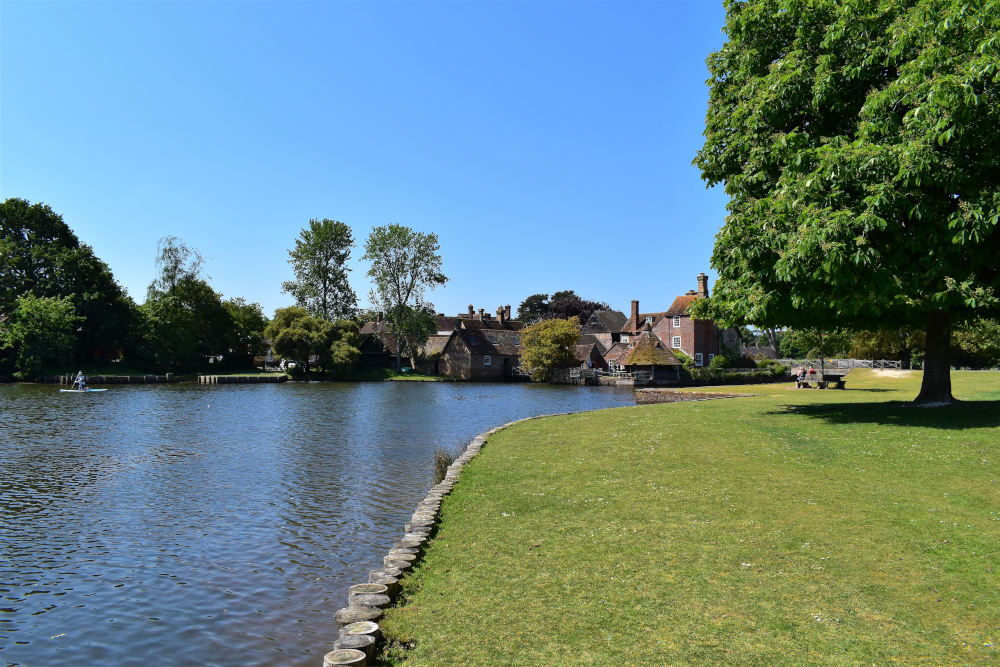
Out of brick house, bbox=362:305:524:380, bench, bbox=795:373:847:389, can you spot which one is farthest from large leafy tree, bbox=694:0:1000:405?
brick house, bbox=362:305:524:380

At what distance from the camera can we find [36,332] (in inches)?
2628

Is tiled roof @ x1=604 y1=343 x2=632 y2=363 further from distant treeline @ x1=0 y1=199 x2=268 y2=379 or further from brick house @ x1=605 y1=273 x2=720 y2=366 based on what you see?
distant treeline @ x1=0 y1=199 x2=268 y2=379

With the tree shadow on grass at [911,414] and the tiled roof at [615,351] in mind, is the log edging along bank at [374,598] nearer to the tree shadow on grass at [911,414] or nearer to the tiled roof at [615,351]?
the tree shadow on grass at [911,414]

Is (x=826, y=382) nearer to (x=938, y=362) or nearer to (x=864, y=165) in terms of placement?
(x=938, y=362)

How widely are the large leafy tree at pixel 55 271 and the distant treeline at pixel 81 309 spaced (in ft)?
0.32

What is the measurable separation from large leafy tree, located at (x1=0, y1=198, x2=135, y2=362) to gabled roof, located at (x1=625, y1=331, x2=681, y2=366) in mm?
64992

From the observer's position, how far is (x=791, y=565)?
8.34 metres

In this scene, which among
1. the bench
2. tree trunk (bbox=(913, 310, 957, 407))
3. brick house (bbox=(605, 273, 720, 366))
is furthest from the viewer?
brick house (bbox=(605, 273, 720, 366))

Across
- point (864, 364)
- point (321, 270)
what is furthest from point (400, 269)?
point (864, 364)

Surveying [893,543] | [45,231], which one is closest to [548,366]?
A: [45,231]

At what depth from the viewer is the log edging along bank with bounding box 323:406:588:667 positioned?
6500 mm

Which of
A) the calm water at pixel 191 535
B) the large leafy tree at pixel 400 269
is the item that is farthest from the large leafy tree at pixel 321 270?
the calm water at pixel 191 535

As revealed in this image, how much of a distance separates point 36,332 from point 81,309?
7.24m

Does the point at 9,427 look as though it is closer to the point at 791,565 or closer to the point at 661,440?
the point at 661,440
